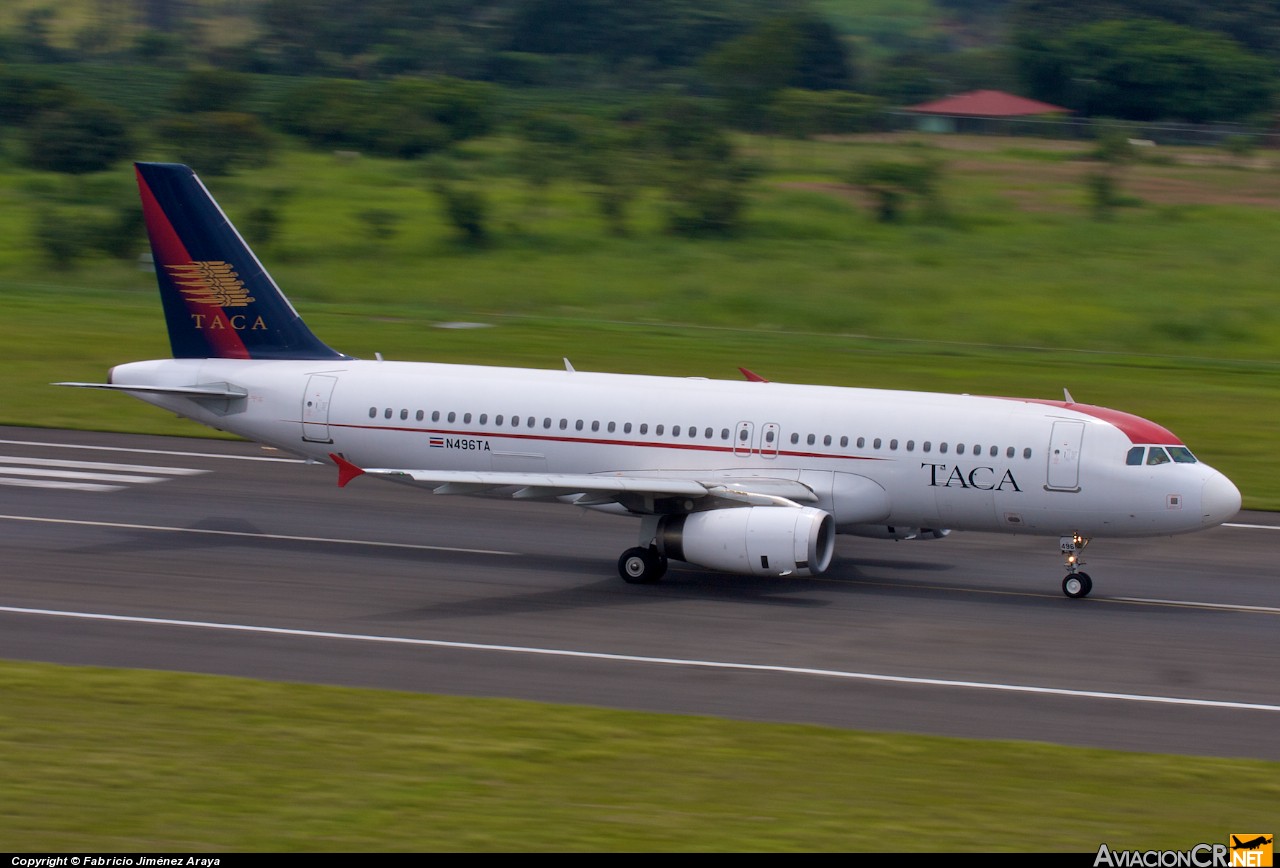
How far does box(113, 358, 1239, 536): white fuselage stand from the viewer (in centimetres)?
2712

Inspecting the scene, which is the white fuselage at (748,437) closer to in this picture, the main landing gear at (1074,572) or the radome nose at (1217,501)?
the radome nose at (1217,501)

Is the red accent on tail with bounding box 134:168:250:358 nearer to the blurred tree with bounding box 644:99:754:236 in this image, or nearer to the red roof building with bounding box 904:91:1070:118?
the blurred tree with bounding box 644:99:754:236

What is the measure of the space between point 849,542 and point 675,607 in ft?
21.4

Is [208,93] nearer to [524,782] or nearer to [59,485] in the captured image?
[59,485]

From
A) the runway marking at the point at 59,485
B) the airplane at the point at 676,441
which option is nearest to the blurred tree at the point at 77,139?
the runway marking at the point at 59,485

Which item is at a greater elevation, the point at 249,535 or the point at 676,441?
the point at 676,441

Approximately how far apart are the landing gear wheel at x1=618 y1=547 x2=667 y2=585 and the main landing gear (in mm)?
7127

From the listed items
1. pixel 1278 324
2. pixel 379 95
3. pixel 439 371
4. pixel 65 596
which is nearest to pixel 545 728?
pixel 65 596

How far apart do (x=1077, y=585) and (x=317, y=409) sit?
14628 millimetres

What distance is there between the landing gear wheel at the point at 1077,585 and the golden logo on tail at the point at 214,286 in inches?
662

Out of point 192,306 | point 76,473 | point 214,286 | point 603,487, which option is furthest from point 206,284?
point 603,487

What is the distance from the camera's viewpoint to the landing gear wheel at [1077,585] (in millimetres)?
27234

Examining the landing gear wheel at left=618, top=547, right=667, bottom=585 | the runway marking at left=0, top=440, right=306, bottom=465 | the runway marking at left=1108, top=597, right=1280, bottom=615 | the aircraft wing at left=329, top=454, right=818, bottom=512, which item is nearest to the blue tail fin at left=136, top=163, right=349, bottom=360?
the aircraft wing at left=329, top=454, right=818, bottom=512

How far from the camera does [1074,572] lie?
2745 cm
